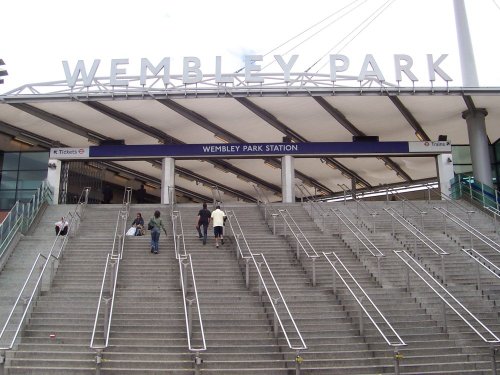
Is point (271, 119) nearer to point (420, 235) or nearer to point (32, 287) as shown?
point (420, 235)

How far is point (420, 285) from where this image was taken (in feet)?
32.9

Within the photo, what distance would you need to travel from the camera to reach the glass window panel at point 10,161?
25.1m

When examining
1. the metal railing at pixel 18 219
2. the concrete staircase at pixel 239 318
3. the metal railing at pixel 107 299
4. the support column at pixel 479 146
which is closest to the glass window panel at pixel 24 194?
the metal railing at pixel 18 219

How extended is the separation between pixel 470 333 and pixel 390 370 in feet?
6.77

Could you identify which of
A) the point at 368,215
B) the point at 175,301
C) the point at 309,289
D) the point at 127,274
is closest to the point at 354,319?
the point at 309,289

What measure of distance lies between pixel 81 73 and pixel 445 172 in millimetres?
16465

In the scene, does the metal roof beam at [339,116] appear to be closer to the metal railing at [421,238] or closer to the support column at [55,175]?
the metal railing at [421,238]

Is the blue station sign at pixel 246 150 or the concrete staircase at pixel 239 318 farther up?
the blue station sign at pixel 246 150

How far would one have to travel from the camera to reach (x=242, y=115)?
71.5 feet

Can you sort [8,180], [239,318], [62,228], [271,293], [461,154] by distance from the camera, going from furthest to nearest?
[461,154]
[8,180]
[62,228]
[271,293]
[239,318]

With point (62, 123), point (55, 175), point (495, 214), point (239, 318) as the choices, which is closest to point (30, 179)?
point (55, 175)

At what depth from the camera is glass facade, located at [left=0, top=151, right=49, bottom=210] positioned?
24.7 metres

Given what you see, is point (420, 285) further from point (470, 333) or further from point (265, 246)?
point (265, 246)

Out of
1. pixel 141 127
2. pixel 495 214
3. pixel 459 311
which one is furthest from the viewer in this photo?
pixel 141 127
